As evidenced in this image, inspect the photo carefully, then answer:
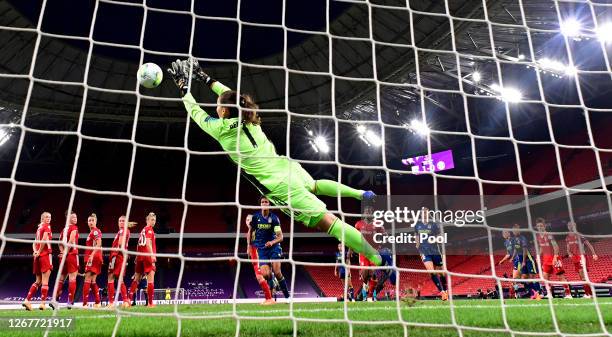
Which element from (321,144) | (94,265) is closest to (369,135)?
(321,144)

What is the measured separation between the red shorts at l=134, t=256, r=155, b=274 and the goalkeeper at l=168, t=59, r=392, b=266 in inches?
173

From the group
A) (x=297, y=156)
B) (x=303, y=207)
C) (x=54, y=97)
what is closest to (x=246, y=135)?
(x=303, y=207)

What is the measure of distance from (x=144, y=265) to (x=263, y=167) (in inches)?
186

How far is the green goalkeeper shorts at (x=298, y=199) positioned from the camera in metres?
3.72

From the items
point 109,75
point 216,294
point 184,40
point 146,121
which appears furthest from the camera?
point 216,294

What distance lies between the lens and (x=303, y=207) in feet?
12.3

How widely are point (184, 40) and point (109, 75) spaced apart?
128 inches

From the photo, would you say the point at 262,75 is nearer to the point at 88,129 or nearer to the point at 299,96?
the point at 299,96

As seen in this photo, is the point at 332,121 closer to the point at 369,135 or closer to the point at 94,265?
the point at 369,135

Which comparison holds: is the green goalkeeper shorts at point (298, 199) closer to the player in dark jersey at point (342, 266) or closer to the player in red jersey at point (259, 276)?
the player in dark jersey at point (342, 266)

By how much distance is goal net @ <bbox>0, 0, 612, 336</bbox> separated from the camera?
40.3ft

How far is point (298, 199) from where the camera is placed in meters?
3.78

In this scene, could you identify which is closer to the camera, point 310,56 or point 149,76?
point 149,76

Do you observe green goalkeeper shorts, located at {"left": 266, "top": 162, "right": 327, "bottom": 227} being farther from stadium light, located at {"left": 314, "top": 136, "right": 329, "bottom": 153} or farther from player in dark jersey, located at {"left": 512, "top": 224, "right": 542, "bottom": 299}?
stadium light, located at {"left": 314, "top": 136, "right": 329, "bottom": 153}
